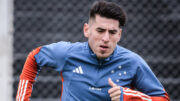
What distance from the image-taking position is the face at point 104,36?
67.2 inches

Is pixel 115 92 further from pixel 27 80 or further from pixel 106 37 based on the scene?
pixel 27 80

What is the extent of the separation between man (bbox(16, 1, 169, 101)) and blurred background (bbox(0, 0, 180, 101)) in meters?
1.10

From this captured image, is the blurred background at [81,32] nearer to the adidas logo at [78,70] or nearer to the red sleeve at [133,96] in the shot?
the adidas logo at [78,70]

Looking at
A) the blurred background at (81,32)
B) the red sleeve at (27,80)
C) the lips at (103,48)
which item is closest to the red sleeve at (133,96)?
the lips at (103,48)

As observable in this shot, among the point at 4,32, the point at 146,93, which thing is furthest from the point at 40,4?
the point at 146,93

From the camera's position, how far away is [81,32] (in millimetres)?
3209

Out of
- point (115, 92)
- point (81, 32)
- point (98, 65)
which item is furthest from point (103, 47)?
point (81, 32)

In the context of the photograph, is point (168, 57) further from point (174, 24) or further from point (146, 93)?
point (146, 93)

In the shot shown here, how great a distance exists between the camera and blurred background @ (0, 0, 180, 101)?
3.04m

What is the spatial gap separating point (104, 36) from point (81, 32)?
152 centimetres

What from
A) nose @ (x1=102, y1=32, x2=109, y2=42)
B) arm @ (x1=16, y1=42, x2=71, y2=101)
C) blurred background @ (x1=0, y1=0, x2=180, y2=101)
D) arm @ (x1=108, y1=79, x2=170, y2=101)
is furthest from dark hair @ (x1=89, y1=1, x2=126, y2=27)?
blurred background @ (x1=0, y1=0, x2=180, y2=101)

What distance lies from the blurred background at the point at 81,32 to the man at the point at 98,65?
1.10 m

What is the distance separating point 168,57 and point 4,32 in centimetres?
153

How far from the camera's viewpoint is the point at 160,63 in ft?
10.2
